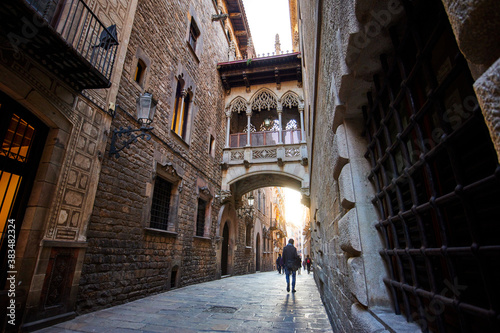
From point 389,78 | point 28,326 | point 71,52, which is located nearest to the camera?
point 389,78

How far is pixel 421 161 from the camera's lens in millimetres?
1068

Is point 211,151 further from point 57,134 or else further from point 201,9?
point 57,134

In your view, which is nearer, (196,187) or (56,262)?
(56,262)

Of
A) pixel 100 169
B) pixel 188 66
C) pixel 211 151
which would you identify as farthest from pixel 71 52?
pixel 211 151

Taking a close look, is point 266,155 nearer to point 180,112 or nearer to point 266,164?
point 266,164

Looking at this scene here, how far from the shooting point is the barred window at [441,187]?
787 mm

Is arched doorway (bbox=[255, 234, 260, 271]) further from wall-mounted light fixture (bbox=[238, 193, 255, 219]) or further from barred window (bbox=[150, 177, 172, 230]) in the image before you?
barred window (bbox=[150, 177, 172, 230])

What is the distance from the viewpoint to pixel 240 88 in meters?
13.7

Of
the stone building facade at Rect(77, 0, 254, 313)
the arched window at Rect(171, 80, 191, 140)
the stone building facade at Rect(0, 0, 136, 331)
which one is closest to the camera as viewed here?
the stone building facade at Rect(0, 0, 136, 331)

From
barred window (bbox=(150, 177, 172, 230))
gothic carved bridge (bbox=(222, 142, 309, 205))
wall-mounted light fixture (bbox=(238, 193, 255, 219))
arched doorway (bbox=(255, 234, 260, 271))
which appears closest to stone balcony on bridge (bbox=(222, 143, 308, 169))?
gothic carved bridge (bbox=(222, 142, 309, 205))

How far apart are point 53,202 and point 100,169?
1.09 meters

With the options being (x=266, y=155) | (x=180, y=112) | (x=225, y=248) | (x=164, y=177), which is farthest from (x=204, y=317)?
(x=225, y=248)

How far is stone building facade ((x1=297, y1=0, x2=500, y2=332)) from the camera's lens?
2.40ft

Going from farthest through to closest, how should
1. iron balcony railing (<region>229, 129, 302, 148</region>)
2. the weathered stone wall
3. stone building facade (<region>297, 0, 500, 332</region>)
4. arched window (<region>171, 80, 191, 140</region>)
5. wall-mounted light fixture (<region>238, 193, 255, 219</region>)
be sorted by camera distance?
wall-mounted light fixture (<region>238, 193, 255, 219</region>) → iron balcony railing (<region>229, 129, 302, 148</region>) → arched window (<region>171, 80, 191, 140</region>) → the weathered stone wall → stone building facade (<region>297, 0, 500, 332</region>)
